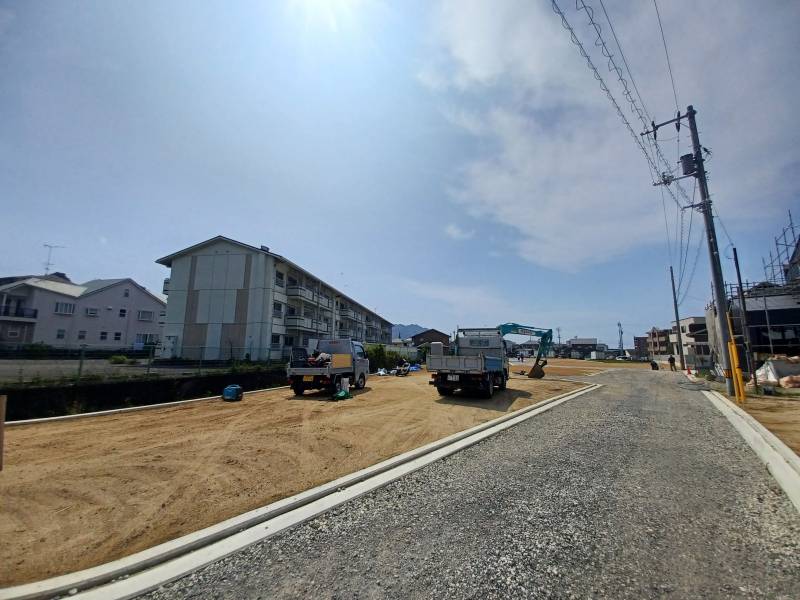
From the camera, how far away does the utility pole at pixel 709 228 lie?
1586 cm

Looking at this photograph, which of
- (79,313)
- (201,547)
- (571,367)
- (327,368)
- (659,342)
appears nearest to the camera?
(201,547)

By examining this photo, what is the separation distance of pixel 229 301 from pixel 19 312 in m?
23.5

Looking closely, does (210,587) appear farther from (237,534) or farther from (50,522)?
(50,522)

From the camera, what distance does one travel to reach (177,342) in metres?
31.5

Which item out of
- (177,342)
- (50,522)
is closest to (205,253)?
(177,342)

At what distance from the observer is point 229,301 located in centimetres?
3150

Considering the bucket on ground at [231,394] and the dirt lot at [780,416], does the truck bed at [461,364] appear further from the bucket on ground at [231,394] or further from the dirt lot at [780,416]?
the dirt lot at [780,416]

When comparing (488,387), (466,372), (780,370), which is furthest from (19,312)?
(780,370)

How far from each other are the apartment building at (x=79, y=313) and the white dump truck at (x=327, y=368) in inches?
1344

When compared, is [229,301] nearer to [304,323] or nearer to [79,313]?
[304,323]

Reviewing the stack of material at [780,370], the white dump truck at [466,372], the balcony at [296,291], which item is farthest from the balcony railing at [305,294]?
the stack of material at [780,370]

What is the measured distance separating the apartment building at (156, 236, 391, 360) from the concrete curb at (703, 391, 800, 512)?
2878 cm

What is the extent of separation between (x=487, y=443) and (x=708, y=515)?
3664 mm

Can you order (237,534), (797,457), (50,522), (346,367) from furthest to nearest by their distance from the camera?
(346,367) → (797,457) → (50,522) → (237,534)
